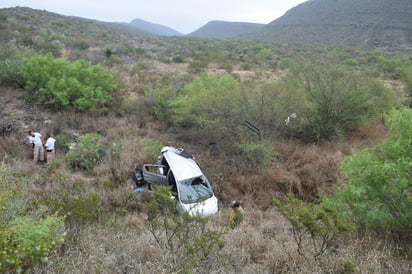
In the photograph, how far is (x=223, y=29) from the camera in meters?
114

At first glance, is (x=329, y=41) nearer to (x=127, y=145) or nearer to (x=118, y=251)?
(x=127, y=145)

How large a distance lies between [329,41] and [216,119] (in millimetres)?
44866

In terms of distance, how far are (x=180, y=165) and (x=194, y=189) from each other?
0.93 m

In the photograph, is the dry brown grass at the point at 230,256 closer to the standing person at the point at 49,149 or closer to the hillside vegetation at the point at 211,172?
the hillside vegetation at the point at 211,172

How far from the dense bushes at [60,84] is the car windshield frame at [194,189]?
719 cm

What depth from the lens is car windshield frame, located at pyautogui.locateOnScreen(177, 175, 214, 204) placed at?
7712mm

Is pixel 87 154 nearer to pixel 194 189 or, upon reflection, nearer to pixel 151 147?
pixel 151 147

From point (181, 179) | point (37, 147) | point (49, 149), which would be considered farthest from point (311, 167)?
point (37, 147)

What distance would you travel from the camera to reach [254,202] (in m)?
8.31

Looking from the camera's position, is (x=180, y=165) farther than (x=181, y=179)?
Yes

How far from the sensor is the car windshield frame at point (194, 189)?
25.3ft

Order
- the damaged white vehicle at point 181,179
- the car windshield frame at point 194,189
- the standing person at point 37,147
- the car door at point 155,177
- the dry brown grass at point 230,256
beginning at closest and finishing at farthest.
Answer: the dry brown grass at point 230,256, the damaged white vehicle at point 181,179, the car windshield frame at point 194,189, the car door at point 155,177, the standing person at point 37,147

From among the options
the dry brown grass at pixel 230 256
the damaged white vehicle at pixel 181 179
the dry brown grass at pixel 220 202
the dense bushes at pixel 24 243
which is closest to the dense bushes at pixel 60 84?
the dry brown grass at pixel 220 202

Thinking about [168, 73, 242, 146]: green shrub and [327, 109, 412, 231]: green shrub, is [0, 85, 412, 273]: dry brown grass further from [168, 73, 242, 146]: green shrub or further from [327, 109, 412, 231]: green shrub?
[168, 73, 242, 146]: green shrub
